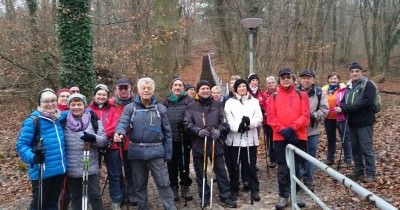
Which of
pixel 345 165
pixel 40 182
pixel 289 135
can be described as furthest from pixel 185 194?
pixel 345 165

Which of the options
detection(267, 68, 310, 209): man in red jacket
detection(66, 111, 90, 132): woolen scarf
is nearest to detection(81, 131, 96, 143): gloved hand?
detection(66, 111, 90, 132): woolen scarf

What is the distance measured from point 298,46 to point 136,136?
542 inches

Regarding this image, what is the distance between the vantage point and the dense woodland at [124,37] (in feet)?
32.7

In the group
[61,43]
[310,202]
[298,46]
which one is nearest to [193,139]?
[310,202]

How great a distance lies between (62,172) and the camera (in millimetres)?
5332

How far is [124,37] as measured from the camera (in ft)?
50.9

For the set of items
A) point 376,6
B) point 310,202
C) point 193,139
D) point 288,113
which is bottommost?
point 310,202

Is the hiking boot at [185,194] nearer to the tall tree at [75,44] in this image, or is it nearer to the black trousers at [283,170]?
the black trousers at [283,170]

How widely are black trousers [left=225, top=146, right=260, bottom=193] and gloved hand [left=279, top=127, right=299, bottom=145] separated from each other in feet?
2.69

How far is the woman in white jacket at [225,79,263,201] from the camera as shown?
21.6 feet

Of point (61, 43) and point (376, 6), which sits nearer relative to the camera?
point (61, 43)

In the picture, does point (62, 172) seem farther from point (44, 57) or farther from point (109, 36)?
point (109, 36)

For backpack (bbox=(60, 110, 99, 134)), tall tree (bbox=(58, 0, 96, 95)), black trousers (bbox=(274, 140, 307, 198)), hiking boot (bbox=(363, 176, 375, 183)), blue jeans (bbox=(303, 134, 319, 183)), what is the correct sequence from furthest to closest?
1. tall tree (bbox=(58, 0, 96, 95))
2. hiking boot (bbox=(363, 176, 375, 183))
3. blue jeans (bbox=(303, 134, 319, 183))
4. black trousers (bbox=(274, 140, 307, 198))
5. backpack (bbox=(60, 110, 99, 134))

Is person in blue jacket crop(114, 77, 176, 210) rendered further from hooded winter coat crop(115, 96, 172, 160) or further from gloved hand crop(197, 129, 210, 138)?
gloved hand crop(197, 129, 210, 138)
